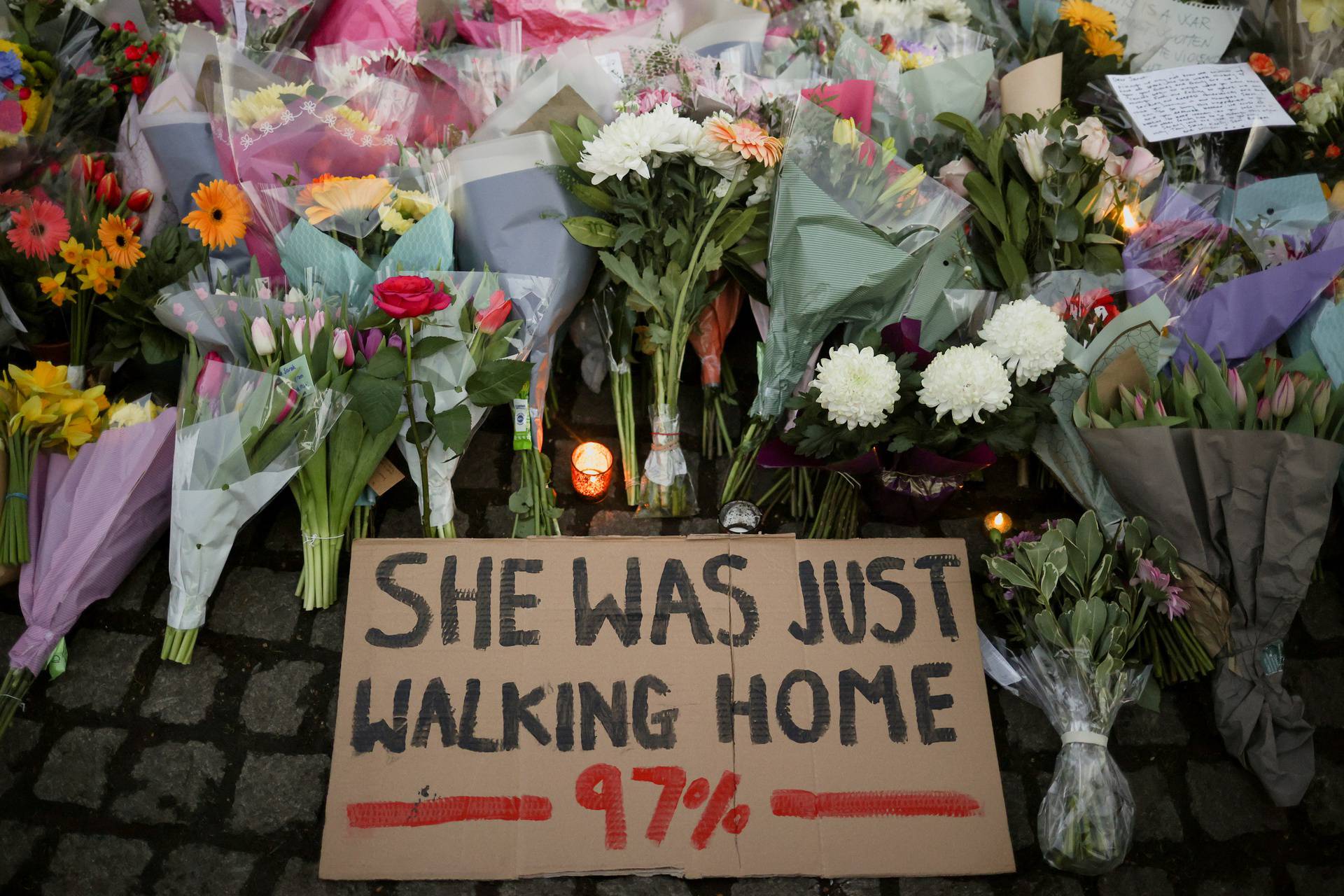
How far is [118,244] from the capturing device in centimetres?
221

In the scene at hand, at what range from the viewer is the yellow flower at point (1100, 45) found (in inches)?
110

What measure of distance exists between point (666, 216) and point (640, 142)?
0.60ft

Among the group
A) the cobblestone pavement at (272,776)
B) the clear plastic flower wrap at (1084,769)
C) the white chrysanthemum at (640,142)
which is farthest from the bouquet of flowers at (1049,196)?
the cobblestone pavement at (272,776)

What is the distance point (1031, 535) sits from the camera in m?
2.05

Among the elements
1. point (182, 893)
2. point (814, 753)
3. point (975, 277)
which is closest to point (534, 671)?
point (814, 753)

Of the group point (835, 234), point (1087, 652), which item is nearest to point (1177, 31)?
point (835, 234)

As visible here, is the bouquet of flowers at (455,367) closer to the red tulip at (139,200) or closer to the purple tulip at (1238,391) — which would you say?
the red tulip at (139,200)

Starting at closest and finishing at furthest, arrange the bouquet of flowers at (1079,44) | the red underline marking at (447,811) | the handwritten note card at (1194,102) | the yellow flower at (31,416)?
the red underline marking at (447,811) < the yellow flower at (31,416) < the handwritten note card at (1194,102) < the bouquet of flowers at (1079,44)

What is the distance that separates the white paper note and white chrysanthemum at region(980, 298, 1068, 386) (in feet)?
4.97

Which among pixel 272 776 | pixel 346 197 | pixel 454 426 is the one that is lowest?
pixel 272 776

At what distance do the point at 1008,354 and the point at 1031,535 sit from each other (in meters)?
0.41

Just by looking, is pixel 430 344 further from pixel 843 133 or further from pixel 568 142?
pixel 843 133

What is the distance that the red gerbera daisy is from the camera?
2160 millimetres

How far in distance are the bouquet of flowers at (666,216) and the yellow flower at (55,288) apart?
118cm
